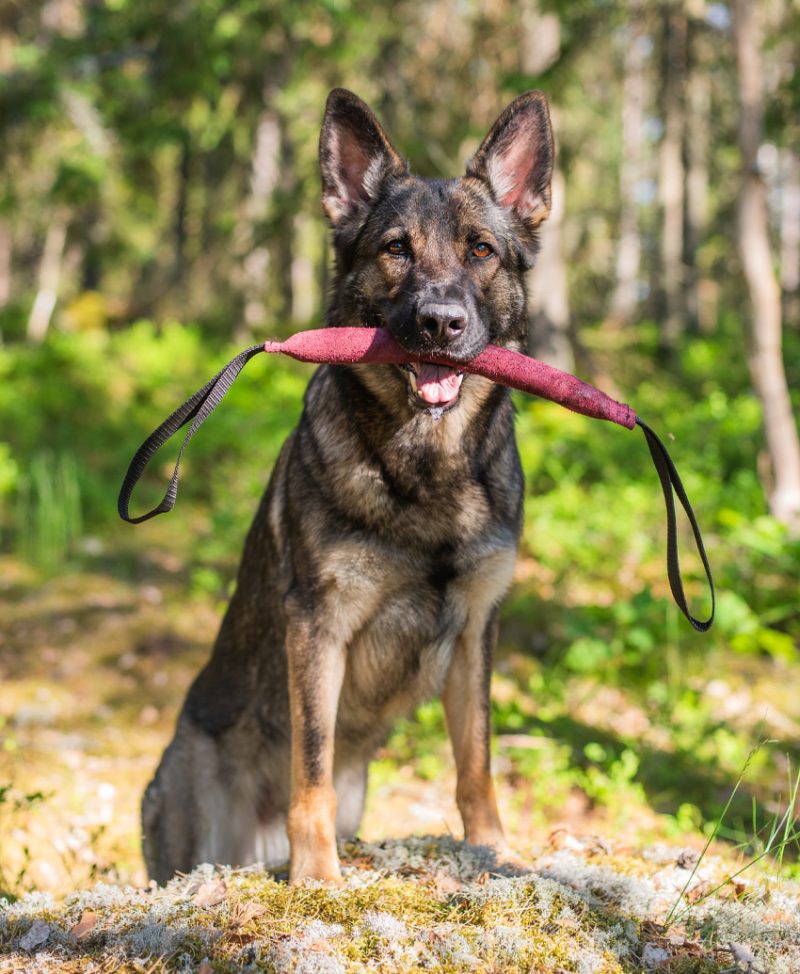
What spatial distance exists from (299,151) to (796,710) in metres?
15.0

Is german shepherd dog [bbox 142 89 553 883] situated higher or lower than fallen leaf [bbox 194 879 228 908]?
higher

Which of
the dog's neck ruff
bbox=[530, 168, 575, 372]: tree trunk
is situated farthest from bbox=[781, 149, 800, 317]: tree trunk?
the dog's neck ruff

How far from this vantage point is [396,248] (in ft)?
10.3

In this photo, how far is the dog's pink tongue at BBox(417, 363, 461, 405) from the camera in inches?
113

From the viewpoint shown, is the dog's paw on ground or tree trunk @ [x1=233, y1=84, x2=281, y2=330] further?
tree trunk @ [x1=233, y1=84, x2=281, y2=330]

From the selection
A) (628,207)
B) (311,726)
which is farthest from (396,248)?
(628,207)

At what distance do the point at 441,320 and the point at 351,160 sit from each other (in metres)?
1.04

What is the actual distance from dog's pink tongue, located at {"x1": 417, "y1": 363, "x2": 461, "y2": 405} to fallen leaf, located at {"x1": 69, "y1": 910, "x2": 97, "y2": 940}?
1748mm

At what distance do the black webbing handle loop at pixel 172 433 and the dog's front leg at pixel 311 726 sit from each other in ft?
2.21

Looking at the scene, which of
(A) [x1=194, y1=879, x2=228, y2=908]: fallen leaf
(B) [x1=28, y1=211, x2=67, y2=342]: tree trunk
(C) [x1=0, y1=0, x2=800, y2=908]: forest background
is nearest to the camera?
(A) [x1=194, y1=879, x2=228, y2=908]: fallen leaf

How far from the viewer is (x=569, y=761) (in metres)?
4.80

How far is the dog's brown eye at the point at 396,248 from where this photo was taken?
312cm

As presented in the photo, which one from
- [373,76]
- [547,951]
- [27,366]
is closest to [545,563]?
[547,951]

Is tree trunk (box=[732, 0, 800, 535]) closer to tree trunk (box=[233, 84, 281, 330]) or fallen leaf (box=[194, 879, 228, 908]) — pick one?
fallen leaf (box=[194, 879, 228, 908])
